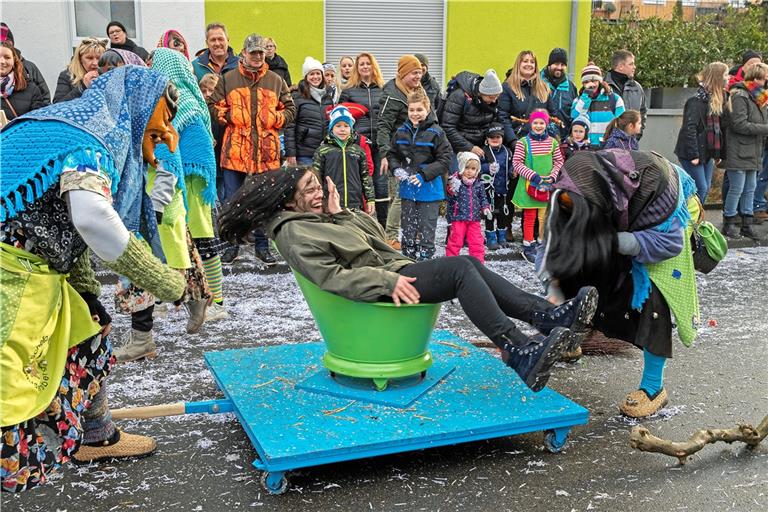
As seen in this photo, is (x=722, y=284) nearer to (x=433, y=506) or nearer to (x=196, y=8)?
(x=433, y=506)

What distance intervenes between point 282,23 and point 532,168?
441 centimetres

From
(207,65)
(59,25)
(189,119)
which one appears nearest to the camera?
(189,119)

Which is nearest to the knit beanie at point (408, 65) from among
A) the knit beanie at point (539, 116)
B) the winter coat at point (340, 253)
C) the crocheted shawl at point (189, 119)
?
the knit beanie at point (539, 116)

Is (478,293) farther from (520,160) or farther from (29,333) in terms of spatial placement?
(520,160)

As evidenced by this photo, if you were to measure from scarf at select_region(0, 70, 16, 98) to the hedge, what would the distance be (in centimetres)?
991

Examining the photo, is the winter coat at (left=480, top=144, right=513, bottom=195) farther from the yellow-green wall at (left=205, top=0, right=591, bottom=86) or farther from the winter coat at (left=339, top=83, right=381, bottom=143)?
the yellow-green wall at (left=205, top=0, right=591, bottom=86)

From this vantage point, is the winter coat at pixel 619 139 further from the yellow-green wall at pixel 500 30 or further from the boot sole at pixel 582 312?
the boot sole at pixel 582 312

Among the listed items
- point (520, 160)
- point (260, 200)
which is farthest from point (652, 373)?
point (520, 160)

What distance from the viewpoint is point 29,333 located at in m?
2.83

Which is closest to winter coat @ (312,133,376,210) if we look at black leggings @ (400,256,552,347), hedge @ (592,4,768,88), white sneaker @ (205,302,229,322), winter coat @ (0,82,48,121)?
white sneaker @ (205,302,229,322)

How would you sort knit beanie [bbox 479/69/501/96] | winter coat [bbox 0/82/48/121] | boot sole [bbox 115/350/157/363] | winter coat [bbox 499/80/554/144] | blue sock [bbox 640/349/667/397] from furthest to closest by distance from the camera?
winter coat [bbox 499/80/554/144], knit beanie [bbox 479/69/501/96], winter coat [bbox 0/82/48/121], boot sole [bbox 115/350/157/363], blue sock [bbox 640/349/667/397]

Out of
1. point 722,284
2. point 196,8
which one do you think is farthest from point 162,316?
point 196,8

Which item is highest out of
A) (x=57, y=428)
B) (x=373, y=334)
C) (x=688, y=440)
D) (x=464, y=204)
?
(x=464, y=204)

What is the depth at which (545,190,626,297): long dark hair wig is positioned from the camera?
11.5ft
